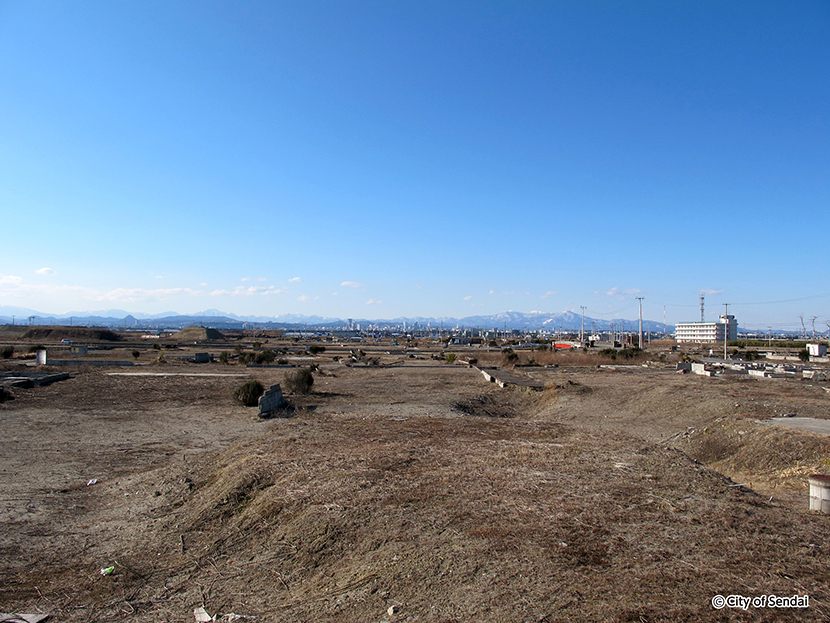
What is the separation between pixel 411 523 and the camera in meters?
7.23

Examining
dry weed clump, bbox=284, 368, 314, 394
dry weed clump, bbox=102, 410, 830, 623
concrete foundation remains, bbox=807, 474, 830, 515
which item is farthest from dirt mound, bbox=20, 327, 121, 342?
concrete foundation remains, bbox=807, 474, 830, 515

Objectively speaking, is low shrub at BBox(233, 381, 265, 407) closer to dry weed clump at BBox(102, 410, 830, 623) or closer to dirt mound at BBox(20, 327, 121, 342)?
dry weed clump at BBox(102, 410, 830, 623)

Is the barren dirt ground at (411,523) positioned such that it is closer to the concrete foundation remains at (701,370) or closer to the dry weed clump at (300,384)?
the dry weed clump at (300,384)

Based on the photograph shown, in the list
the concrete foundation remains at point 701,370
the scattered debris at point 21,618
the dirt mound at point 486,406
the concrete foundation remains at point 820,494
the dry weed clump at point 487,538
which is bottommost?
the dirt mound at point 486,406

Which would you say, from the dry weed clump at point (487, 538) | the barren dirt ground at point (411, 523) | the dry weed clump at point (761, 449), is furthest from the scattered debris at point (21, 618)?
the dry weed clump at point (761, 449)

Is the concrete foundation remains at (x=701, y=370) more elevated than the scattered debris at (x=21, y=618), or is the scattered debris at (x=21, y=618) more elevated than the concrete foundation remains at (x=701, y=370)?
the scattered debris at (x=21, y=618)

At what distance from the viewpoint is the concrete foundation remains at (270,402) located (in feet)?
63.4

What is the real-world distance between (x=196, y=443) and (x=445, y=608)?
466 inches

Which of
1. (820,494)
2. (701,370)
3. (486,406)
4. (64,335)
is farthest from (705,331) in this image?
(64,335)

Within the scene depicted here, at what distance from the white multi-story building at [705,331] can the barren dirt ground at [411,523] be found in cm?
14205

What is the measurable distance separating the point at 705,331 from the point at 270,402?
532 feet

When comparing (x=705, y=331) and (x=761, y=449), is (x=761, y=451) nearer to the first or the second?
(x=761, y=449)

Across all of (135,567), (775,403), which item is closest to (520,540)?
(135,567)

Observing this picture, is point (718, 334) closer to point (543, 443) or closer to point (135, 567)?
point (543, 443)
